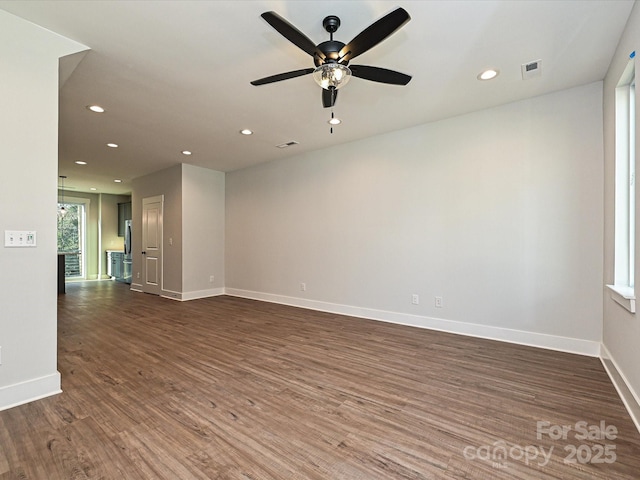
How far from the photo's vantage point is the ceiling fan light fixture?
2033 millimetres

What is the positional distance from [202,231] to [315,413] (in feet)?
17.0

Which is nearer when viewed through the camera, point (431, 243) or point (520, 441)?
point (520, 441)

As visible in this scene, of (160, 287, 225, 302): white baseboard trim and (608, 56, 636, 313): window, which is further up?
(608, 56, 636, 313): window

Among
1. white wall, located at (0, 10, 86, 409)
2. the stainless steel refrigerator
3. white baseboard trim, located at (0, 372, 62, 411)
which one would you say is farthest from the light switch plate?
the stainless steel refrigerator

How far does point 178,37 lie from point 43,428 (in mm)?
2799

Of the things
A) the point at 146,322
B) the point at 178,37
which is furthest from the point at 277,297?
the point at 178,37

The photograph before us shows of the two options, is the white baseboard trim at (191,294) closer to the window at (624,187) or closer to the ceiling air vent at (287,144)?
the ceiling air vent at (287,144)

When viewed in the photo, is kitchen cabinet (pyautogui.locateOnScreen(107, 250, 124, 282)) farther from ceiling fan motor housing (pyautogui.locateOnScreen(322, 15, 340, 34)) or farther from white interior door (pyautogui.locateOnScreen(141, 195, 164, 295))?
ceiling fan motor housing (pyautogui.locateOnScreen(322, 15, 340, 34))

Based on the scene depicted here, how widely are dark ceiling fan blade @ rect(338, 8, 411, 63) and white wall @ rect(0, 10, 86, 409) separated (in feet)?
7.16

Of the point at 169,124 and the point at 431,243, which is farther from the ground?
the point at 169,124

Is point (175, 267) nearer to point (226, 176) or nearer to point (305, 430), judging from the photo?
point (226, 176)

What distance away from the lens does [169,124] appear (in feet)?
13.1

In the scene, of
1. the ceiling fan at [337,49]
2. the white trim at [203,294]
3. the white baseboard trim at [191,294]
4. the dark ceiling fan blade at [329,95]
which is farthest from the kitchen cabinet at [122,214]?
the dark ceiling fan blade at [329,95]

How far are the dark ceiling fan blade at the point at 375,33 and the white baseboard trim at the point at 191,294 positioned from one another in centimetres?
537
